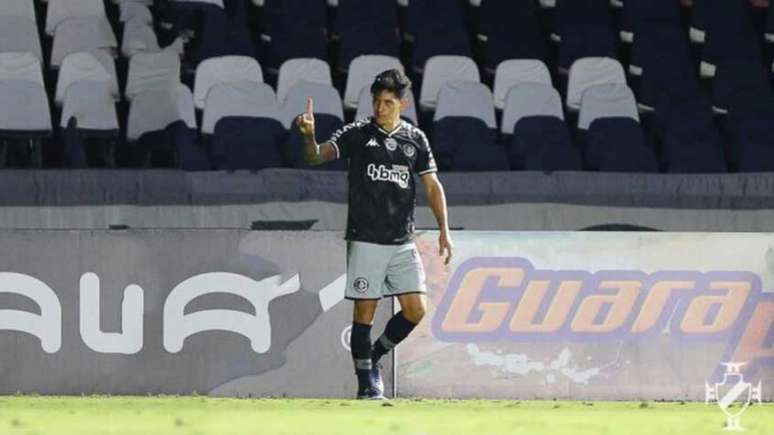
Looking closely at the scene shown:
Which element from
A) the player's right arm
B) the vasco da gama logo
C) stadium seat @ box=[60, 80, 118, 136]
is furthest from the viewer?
stadium seat @ box=[60, 80, 118, 136]

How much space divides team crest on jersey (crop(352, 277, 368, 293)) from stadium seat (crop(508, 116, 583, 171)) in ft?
13.4

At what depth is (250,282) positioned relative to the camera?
10922mm

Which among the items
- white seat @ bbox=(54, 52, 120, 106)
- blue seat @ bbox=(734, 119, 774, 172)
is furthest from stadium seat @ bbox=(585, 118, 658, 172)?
white seat @ bbox=(54, 52, 120, 106)

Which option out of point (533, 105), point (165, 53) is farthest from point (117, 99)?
point (533, 105)

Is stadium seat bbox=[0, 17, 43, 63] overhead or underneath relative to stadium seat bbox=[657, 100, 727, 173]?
overhead

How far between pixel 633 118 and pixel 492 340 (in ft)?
13.0

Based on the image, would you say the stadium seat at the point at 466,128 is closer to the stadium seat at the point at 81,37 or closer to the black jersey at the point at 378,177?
the stadium seat at the point at 81,37

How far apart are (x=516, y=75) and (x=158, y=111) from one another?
3269 mm

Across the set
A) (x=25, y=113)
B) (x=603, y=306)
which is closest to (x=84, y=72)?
(x=25, y=113)

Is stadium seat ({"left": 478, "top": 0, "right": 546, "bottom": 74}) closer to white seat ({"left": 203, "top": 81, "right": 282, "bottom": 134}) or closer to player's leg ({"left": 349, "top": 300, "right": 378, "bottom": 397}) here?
white seat ({"left": 203, "top": 81, "right": 282, "bottom": 134})

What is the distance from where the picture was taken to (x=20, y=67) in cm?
1404

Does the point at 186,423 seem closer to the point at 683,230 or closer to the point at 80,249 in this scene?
the point at 80,249

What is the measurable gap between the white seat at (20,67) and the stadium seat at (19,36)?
18.9 inches

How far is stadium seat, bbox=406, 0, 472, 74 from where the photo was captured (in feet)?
51.3
